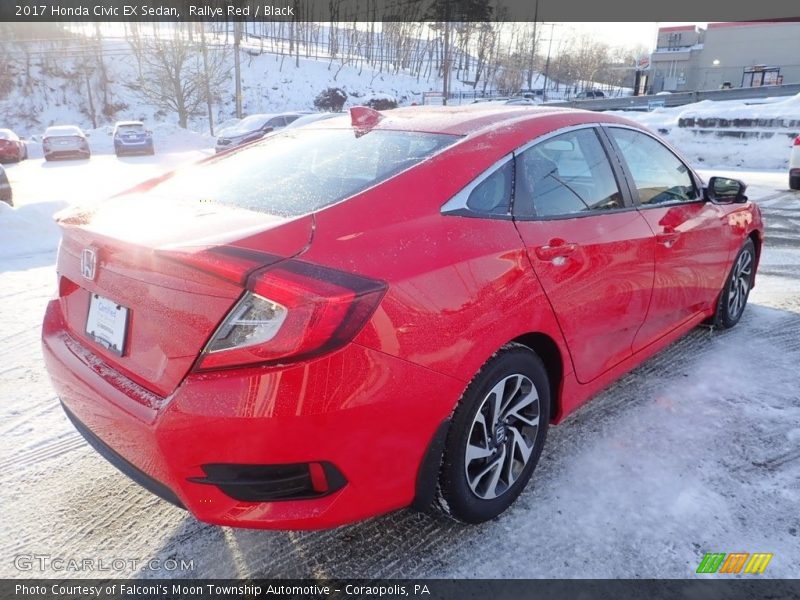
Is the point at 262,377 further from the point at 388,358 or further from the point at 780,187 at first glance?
the point at 780,187

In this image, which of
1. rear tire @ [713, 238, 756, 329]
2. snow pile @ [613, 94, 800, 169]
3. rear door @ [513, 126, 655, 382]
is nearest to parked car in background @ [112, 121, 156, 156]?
snow pile @ [613, 94, 800, 169]

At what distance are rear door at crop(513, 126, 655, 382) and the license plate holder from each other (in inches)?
58.5

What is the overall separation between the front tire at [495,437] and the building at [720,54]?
2312 inches

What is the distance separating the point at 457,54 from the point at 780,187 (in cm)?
7110

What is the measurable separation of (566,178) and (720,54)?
71333 millimetres

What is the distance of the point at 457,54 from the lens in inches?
2995

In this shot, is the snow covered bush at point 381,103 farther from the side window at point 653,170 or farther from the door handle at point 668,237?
the door handle at point 668,237

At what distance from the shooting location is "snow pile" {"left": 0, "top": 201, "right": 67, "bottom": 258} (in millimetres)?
6723

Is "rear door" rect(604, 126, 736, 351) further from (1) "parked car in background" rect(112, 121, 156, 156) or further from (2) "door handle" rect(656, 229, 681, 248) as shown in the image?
(1) "parked car in background" rect(112, 121, 156, 156)

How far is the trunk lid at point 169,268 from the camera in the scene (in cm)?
167

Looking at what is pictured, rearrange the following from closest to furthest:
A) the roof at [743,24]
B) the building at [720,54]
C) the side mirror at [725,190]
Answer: the side mirror at [725,190]
the roof at [743,24]
the building at [720,54]

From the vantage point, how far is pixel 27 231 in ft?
23.9

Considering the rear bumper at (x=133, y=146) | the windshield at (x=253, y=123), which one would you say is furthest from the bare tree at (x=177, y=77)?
the windshield at (x=253, y=123)

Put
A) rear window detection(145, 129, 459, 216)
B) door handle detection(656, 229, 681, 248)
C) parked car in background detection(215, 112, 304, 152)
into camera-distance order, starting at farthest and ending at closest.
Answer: parked car in background detection(215, 112, 304, 152) < door handle detection(656, 229, 681, 248) < rear window detection(145, 129, 459, 216)
